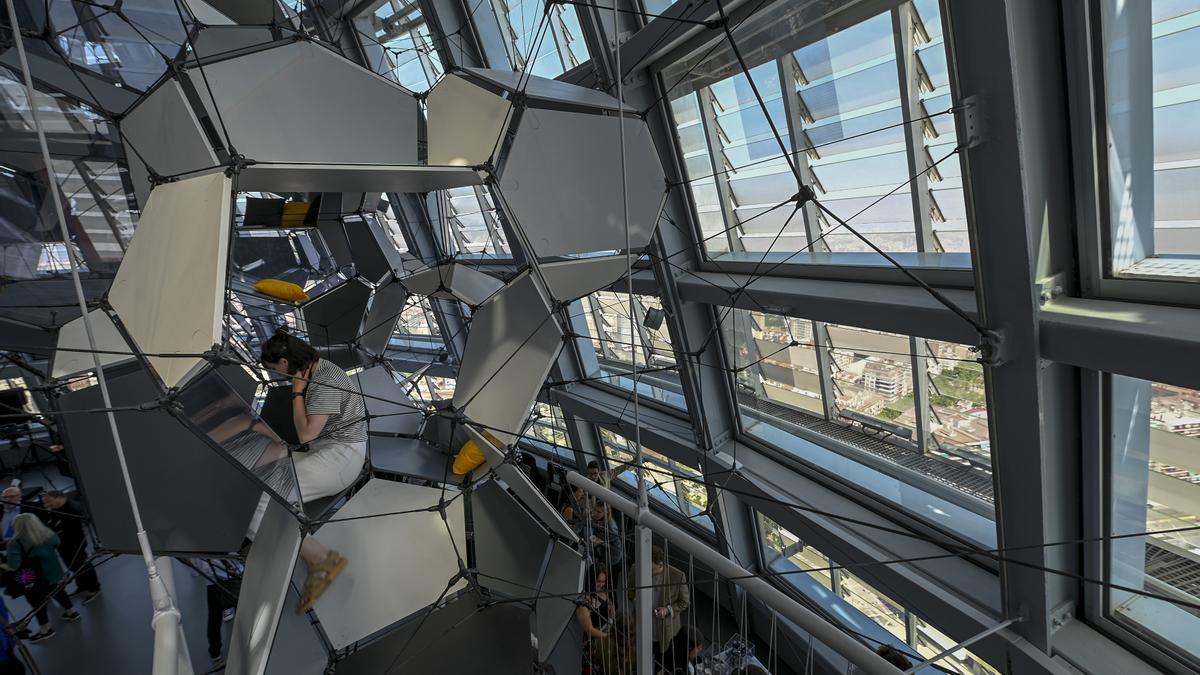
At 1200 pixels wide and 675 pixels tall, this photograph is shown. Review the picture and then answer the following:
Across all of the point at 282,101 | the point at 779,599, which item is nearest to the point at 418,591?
the point at 779,599

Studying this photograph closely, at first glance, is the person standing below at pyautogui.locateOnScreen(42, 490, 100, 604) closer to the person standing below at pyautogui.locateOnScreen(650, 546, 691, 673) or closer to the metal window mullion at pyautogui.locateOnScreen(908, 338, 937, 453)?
the person standing below at pyautogui.locateOnScreen(650, 546, 691, 673)

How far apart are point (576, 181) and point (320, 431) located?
1.06 metres

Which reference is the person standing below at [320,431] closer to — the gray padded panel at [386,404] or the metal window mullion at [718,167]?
the gray padded panel at [386,404]

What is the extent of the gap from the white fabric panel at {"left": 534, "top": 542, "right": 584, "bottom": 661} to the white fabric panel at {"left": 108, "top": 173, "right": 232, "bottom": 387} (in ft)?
3.67

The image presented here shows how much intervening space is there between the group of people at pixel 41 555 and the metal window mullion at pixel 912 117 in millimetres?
3981

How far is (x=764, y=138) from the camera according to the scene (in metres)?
2.56

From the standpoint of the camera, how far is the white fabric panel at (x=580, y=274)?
1.76 meters

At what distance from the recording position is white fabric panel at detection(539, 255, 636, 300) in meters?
1.76

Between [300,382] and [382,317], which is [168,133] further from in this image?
[382,317]

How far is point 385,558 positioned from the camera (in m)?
1.70

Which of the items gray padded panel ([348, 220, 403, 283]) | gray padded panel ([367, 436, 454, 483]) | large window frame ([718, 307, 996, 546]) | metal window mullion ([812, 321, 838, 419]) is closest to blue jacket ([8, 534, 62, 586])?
gray padded panel ([348, 220, 403, 283])

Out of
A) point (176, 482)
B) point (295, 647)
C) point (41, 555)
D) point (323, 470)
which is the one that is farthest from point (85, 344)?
point (41, 555)

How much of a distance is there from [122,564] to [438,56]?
169 inches

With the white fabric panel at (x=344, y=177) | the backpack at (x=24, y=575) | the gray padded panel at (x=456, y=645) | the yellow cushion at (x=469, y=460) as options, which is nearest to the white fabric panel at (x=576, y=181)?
the white fabric panel at (x=344, y=177)
